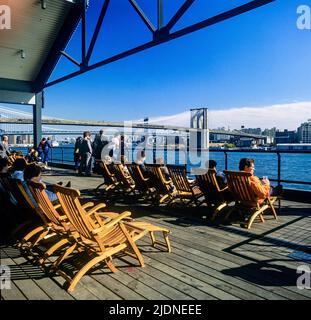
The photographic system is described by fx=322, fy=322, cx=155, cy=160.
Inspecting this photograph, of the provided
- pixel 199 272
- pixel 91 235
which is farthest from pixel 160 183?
pixel 91 235

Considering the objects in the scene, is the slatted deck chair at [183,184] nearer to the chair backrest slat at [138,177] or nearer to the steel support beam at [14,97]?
the chair backrest slat at [138,177]

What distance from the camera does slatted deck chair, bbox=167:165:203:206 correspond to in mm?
5017

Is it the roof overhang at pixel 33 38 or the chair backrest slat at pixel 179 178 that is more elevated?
the roof overhang at pixel 33 38

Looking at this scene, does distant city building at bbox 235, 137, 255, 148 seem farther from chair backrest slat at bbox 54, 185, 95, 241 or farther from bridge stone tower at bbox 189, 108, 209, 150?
chair backrest slat at bbox 54, 185, 95, 241

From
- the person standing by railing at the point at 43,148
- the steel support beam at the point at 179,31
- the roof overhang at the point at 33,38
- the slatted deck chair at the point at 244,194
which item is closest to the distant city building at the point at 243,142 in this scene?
the person standing by railing at the point at 43,148

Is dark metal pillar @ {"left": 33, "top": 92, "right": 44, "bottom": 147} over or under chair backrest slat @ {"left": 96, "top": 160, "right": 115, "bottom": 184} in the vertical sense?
over

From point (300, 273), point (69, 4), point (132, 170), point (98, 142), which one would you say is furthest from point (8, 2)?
point (300, 273)

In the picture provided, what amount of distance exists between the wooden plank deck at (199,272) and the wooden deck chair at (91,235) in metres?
0.10

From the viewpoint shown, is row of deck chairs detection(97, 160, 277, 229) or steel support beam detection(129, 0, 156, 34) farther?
steel support beam detection(129, 0, 156, 34)

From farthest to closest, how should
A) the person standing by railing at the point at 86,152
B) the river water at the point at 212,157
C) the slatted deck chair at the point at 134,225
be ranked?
the person standing by railing at the point at 86,152, the river water at the point at 212,157, the slatted deck chair at the point at 134,225

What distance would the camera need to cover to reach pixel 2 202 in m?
3.73

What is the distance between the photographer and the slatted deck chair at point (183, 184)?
502 centimetres

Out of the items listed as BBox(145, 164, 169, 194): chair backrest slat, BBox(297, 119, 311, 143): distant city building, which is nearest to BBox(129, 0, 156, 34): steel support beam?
BBox(145, 164, 169, 194): chair backrest slat

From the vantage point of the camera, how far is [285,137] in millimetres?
22562
